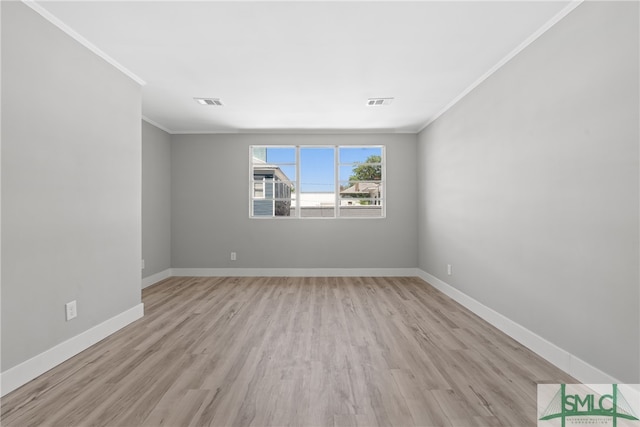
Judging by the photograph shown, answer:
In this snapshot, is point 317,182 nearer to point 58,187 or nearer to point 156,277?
point 156,277

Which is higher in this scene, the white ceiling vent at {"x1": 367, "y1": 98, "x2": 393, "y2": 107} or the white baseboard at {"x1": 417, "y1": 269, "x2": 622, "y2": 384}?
the white ceiling vent at {"x1": 367, "y1": 98, "x2": 393, "y2": 107}

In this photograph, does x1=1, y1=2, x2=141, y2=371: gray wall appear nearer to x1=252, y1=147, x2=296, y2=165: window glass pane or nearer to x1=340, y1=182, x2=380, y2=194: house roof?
x1=252, y1=147, x2=296, y2=165: window glass pane

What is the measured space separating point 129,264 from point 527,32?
4.26 meters

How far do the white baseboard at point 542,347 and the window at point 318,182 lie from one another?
2511mm

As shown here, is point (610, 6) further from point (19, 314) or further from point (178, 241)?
point (178, 241)

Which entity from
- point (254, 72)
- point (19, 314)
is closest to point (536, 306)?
point (254, 72)

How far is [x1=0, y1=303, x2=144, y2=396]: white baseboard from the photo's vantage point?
1.98 meters

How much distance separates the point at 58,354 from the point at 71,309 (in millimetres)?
328

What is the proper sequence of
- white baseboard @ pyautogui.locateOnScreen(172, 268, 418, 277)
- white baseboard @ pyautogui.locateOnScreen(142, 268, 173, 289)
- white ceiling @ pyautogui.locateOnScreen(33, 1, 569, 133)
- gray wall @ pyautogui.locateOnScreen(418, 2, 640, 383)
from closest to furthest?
gray wall @ pyautogui.locateOnScreen(418, 2, 640, 383)
white ceiling @ pyautogui.locateOnScreen(33, 1, 569, 133)
white baseboard @ pyautogui.locateOnScreen(142, 268, 173, 289)
white baseboard @ pyautogui.locateOnScreen(172, 268, 418, 277)

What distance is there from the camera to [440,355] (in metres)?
2.46
